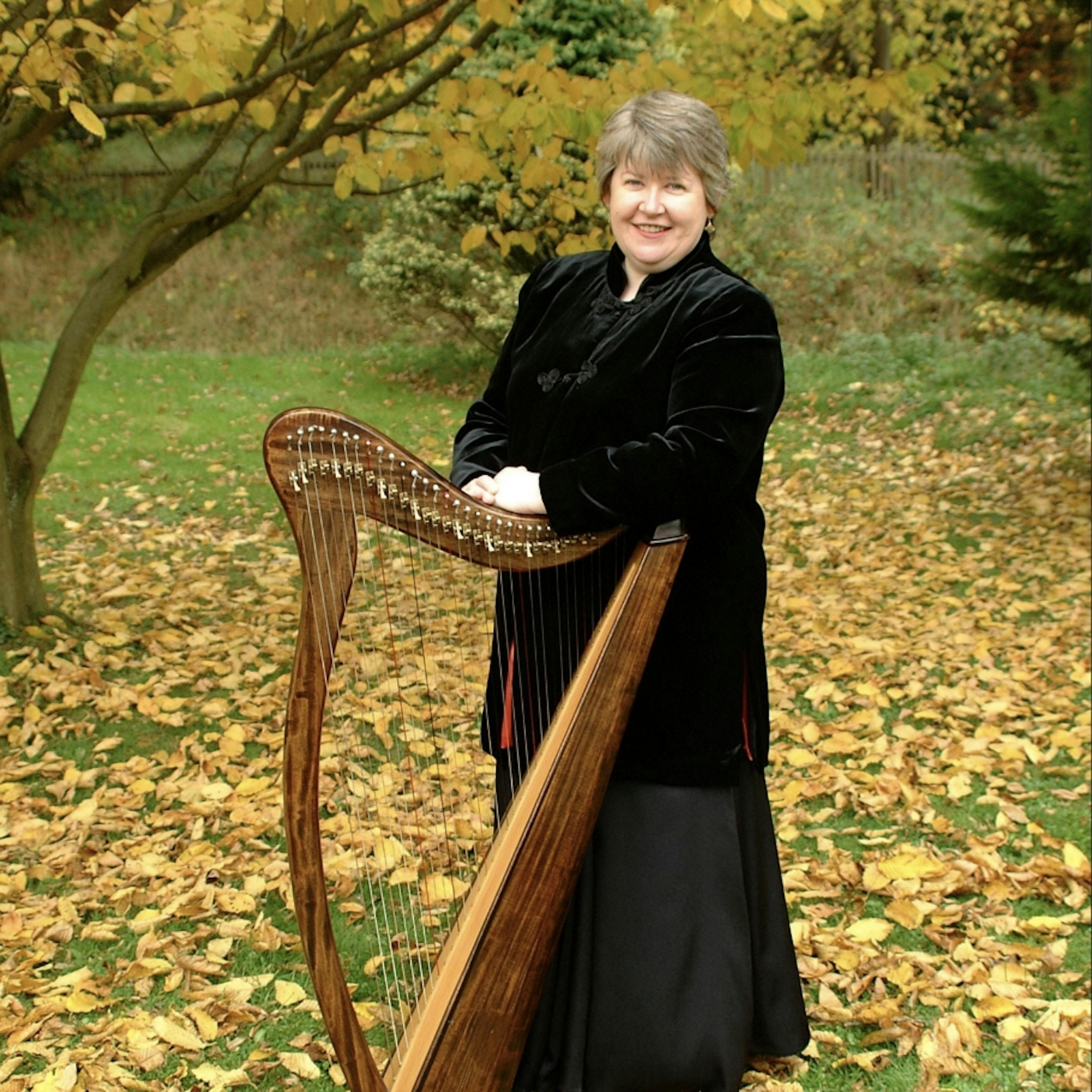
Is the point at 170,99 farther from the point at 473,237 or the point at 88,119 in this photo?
the point at 88,119

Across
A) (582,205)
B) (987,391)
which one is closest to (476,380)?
(987,391)

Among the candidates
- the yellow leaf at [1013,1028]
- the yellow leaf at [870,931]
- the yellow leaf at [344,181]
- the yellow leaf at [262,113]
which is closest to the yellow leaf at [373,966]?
the yellow leaf at [870,931]

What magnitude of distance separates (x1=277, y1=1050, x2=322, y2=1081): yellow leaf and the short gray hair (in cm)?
202

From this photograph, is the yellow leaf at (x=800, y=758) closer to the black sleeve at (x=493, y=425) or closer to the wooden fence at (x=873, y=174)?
the black sleeve at (x=493, y=425)

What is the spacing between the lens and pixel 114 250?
15773 millimetres

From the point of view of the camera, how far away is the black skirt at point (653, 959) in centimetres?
244

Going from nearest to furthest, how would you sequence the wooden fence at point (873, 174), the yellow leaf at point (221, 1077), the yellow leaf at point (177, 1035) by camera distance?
the yellow leaf at point (221, 1077) → the yellow leaf at point (177, 1035) → the wooden fence at point (873, 174)

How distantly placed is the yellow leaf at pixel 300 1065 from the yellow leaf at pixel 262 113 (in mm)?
3535

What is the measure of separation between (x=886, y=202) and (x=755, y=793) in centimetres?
1304

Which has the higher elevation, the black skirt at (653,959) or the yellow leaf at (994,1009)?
the black skirt at (653,959)

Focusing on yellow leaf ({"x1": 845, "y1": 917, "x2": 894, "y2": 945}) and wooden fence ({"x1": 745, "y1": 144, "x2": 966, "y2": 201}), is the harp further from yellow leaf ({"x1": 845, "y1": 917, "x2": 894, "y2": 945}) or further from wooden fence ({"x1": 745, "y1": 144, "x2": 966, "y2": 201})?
wooden fence ({"x1": 745, "y1": 144, "x2": 966, "y2": 201})

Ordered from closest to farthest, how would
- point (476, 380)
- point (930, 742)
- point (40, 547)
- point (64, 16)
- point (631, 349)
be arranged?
1. point (631, 349)
2. point (64, 16)
3. point (930, 742)
4. point (40, 547)
5. point (476, 380)

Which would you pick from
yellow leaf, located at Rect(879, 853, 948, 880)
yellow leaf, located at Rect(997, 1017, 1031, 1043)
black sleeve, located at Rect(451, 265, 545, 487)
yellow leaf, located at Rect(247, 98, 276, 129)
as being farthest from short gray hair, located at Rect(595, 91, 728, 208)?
yellow leaf, located at Rect(247, 98, 276, 129)

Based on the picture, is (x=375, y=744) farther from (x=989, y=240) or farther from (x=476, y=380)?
(x=989, y=240)
